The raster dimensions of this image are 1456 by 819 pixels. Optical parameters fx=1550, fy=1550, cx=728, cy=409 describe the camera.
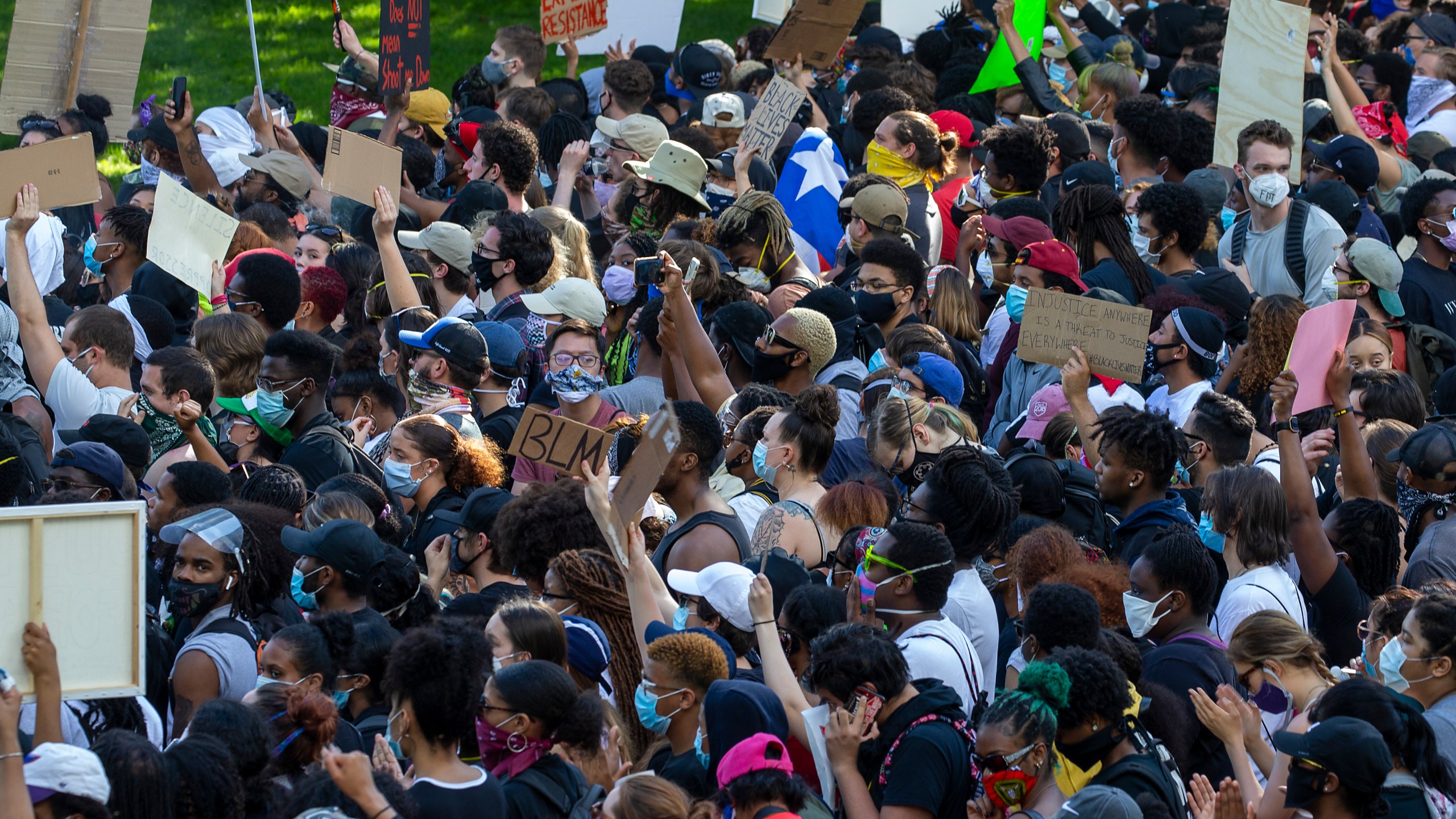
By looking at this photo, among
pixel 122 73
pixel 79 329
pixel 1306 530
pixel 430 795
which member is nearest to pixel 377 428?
pixel 79 329

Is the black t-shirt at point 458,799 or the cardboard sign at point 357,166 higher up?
the black t-shirt at point 458,799

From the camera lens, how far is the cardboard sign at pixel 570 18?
527 inches

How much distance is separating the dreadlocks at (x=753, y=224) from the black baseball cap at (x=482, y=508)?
274cm

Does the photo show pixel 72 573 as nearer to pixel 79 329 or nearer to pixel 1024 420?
pixel 79 329

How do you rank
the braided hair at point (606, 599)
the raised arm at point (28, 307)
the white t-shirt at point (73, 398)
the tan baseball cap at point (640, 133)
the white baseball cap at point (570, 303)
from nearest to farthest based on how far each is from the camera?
the braided hair at point (606, 599)
the white t-shirt at point (73, 398)
the raised arm at point (28, 307)
the white baseball cap at point (570, 303)
the tan baseball cap at point (640, 133)

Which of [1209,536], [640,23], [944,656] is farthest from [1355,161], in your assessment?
[640,23]

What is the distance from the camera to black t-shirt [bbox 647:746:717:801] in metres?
4.36

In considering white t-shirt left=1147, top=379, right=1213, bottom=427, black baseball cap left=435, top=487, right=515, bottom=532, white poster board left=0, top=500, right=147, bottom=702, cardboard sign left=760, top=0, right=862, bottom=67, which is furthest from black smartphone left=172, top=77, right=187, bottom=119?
white poster board left=0, top=500, right=147, bottom=702

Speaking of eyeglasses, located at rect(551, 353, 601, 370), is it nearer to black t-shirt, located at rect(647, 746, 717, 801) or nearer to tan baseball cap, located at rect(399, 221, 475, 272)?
tan baseball cap, located at rect(399, 221, 475, 272)

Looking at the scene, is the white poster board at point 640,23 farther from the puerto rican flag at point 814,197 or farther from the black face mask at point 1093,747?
the black face mask at point 1093,747

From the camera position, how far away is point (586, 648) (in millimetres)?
4879

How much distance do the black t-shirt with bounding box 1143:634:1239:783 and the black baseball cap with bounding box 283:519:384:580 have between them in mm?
2577

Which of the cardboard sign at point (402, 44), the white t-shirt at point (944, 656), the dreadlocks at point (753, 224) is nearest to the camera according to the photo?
the white t-shirt at point (944, 656)

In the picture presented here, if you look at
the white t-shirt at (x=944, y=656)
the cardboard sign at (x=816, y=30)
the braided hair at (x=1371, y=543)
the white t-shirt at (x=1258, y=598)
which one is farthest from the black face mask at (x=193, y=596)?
the cardboard sign at (x=816, y=30)
